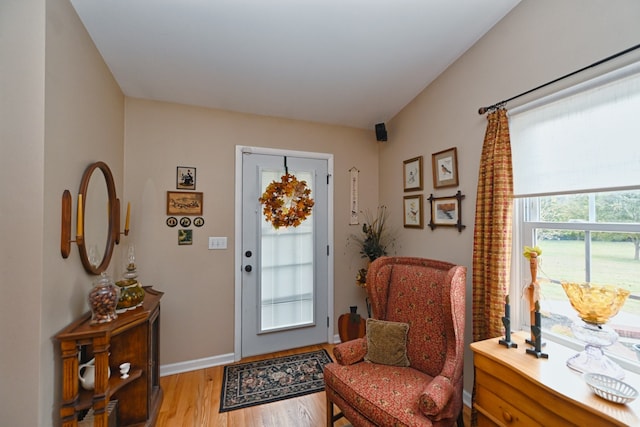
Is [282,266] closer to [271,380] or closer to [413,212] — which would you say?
[271,380]

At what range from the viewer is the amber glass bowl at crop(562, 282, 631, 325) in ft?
3.90

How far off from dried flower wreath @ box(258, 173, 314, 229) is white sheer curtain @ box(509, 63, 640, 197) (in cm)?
169

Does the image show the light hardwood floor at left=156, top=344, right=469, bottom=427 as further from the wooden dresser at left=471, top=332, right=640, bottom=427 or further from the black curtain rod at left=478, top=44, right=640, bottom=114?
the black curtain rod at left=478, top=44, right=640, bottom=114

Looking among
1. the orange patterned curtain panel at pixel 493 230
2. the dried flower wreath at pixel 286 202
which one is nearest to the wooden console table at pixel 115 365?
the dried flower wreath at pixel 286 202

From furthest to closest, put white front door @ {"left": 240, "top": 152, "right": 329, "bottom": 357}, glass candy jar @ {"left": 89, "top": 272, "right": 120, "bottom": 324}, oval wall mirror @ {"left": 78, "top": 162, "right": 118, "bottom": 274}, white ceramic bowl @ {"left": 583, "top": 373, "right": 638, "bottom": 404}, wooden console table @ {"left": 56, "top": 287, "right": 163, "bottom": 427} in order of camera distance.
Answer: white front door @ {"left": 240, "top": 152, "right": 329, "bottom": 357}
oval wall mirror @ {"left": 78, "top": 162, "right": 118, "bottom": 274}
glass candy jar @ {"left": 89, "top": 272, "right": 120, "bottom": 324}
wooden console table @ {"left": 56, "top": 287, "right": 163, "bottom": 427}
white ceramic bowl @ {"left": 583, "top": 373, "right": 638, "bottom": 404}

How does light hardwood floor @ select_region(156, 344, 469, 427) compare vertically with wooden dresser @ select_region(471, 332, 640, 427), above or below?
below

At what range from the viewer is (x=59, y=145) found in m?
1.36

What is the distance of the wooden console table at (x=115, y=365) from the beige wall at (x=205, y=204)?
365mm

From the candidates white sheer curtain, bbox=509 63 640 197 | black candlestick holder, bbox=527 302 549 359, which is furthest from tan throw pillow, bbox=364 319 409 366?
white sheer curtain, bbox=509 63 640 197

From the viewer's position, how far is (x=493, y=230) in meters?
1.73

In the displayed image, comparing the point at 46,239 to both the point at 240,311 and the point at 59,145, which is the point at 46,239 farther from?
the point at 240,311

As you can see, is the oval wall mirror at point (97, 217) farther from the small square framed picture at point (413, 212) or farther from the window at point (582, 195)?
the window at point (582, 195)

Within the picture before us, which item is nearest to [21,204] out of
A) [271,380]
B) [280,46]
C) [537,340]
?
[280,46]

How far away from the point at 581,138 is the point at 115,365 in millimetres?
2997
